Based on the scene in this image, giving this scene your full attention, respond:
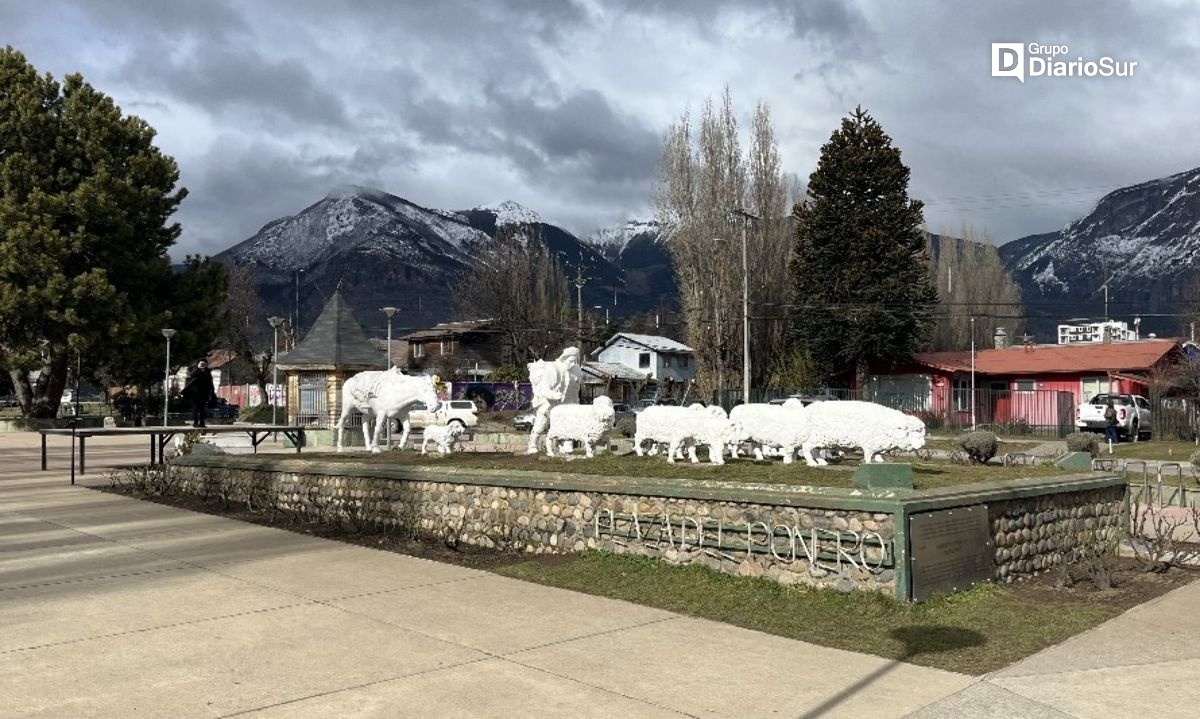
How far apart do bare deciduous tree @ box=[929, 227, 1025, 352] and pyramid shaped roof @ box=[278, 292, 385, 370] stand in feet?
137

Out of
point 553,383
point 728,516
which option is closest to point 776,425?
point 553,383

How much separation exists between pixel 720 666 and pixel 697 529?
3321 mm

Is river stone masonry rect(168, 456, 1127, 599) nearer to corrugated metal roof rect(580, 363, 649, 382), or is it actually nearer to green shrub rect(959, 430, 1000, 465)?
green shrub rect(959, 430, 1000, 465)

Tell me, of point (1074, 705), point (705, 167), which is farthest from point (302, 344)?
point (1074, 705)

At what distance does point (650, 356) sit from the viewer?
7675 cm

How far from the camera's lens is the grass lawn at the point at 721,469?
11.5m

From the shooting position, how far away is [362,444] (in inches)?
1074

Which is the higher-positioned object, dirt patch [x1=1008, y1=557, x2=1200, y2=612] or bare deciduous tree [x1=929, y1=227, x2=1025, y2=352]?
bare deciduous tree [x1=929, y1=227, x2=1025, y2=352]

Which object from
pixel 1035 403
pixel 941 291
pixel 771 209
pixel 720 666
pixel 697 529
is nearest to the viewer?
pixel 720 666

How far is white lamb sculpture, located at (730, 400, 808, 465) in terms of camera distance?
14.1 m

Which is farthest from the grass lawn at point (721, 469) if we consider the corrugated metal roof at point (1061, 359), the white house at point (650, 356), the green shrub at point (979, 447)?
the white house at point (650, 356)

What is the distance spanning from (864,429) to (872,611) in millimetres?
5156

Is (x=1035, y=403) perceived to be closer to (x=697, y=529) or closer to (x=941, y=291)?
(x=941, y=291)

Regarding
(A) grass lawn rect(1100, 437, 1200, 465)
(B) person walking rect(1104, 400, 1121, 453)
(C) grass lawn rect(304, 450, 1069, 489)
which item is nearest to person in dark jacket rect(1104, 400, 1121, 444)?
(B) person walking rect(1104, 400, 1121, 453)
